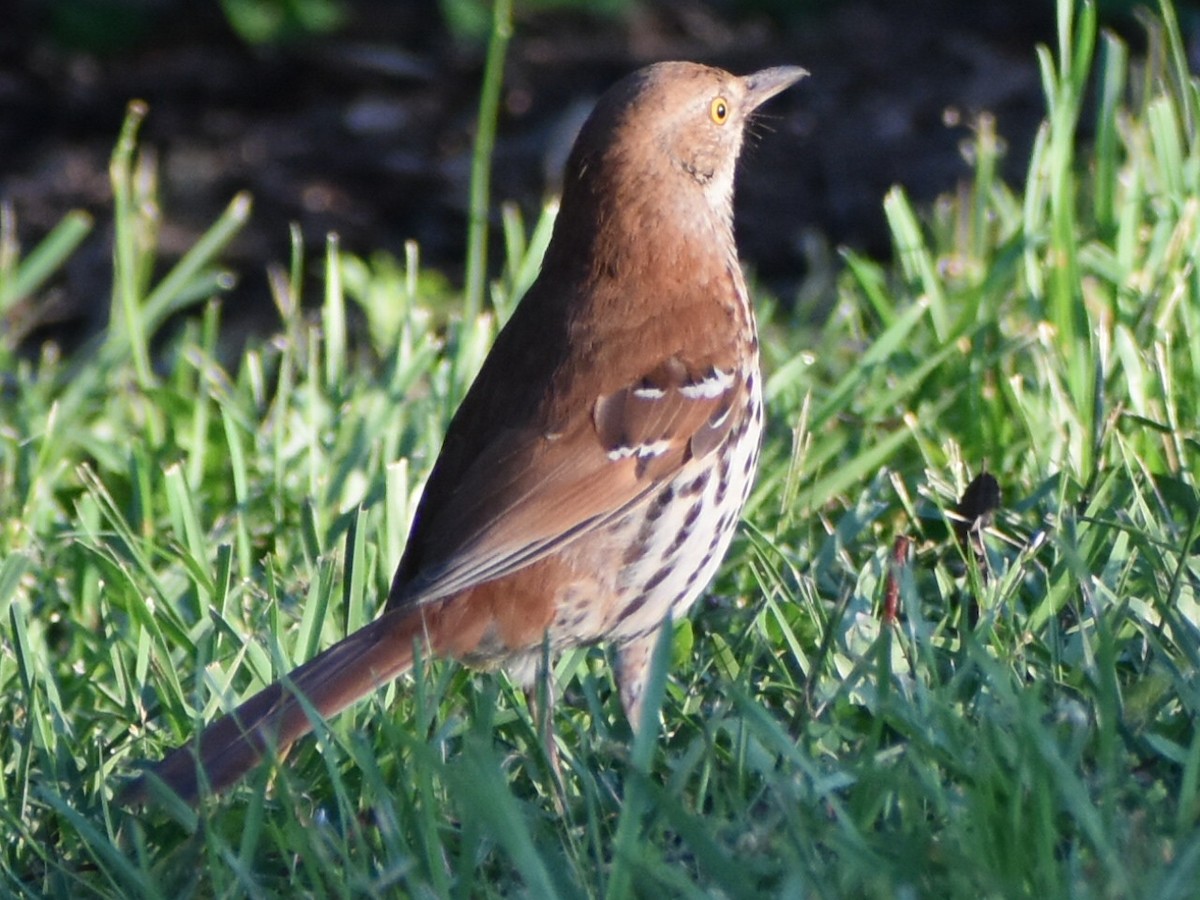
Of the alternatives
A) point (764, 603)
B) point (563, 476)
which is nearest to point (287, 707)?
point (563, 476)

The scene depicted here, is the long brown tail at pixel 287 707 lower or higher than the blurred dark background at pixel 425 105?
lower

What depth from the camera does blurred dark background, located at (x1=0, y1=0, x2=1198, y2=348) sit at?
648cm

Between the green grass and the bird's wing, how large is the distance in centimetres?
18

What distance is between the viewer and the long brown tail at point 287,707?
2668 millimetres

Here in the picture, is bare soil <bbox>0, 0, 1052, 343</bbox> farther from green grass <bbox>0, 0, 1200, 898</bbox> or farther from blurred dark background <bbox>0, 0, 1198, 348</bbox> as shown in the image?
green grass <bbox>0, 0, 1200, 898</bbox>

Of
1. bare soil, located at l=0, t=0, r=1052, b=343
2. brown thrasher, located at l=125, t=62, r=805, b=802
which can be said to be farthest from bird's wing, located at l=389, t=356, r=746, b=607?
bare soil, located at l=0, t=0, r=1052, b=343

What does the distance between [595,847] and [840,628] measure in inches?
31.6

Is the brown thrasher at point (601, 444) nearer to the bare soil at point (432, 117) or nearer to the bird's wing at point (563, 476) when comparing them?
the bird's wing at point (563, 476)

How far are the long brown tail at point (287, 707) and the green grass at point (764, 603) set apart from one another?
0.06 m

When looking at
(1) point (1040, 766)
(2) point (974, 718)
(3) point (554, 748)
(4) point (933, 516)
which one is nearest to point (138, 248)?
(4) point (933, 516)

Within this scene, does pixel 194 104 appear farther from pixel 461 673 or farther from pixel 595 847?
pixel 595 847

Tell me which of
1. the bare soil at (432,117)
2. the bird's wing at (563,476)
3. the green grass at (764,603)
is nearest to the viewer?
the green grass at (764,603)

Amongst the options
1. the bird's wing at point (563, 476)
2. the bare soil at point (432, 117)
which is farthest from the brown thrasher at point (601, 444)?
the bare soil at point (432, 117)

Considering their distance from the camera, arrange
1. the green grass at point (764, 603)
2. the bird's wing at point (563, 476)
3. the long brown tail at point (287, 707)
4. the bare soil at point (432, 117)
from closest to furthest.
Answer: the green grass at point (764, 603), the long brown tail at point (287, 707), the bird's wing at point (563, 476), the bare soil at point (432, 117)
